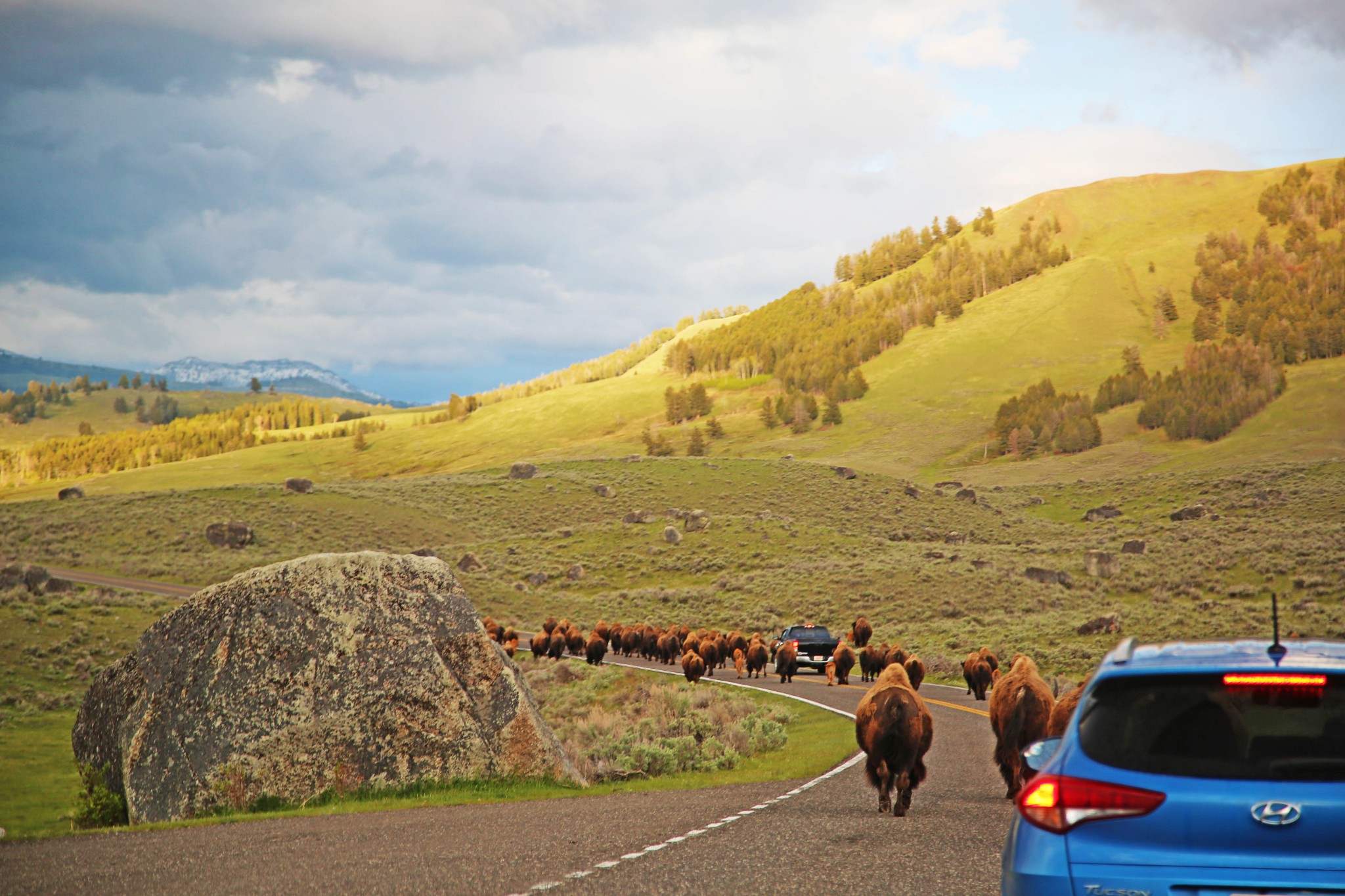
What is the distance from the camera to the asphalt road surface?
26.6 feet

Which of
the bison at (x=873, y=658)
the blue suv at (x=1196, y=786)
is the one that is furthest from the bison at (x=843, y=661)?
the blue suv at (x=1196, y=786)

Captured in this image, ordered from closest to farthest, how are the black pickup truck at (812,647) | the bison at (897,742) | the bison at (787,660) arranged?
the bison at (897,742)
the bison at (787,660)
the black pickup truck at (812,647)

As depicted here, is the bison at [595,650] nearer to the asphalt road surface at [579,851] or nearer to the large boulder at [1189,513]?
the asphalt road surface at [579,851]

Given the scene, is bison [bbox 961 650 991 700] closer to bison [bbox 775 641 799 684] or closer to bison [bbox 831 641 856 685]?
bison [bbox 831 641 856 685]

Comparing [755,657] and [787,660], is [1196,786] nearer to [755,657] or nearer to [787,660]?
[787,660]

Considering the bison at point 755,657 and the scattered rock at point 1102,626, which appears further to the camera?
the scattered rock at point 1102,626

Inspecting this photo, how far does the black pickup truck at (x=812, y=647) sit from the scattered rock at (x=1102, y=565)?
2426 centimetres

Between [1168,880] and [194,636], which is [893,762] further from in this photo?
[194,636]

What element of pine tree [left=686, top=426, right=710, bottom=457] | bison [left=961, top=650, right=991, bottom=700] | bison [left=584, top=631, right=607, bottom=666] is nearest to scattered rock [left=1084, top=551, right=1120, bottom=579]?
bison [left=584, top=631, right=607, bottom=666]

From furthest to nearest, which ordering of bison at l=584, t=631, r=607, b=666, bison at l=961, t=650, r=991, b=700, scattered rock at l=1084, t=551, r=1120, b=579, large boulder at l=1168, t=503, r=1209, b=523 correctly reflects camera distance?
large boulder at l=1168, t=503, r=1209, b=523 < scattered rock at l=1084, t=551, r=1120, b=579 < bison at l=584, t=631, r=607, b=666 < bison at l=961, t=650, r=991, b=700

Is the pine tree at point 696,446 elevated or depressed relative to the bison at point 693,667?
elevated

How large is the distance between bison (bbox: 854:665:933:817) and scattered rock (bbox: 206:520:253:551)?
2655 inches

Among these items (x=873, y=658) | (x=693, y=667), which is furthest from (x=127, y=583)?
(x=873, y=658)

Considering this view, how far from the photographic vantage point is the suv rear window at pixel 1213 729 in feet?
13.3
